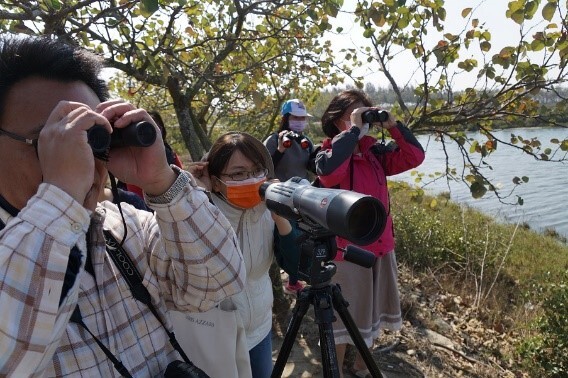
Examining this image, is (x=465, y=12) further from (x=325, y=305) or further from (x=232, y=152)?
(x=325, y=305)

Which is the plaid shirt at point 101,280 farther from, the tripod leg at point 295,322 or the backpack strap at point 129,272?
the tripod leg at point 295,322

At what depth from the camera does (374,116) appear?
8.66 feet

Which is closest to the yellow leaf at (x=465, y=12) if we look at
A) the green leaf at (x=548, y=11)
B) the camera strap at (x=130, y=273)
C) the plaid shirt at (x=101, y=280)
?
the green leaf at (x=548, y=11)

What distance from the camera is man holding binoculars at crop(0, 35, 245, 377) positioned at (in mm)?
757

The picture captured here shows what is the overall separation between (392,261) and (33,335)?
2.30m

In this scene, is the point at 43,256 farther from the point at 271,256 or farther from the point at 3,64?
the point at 271,256

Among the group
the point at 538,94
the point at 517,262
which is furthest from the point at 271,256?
the point at 517,262

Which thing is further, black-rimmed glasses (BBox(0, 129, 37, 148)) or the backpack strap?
the backpack strap

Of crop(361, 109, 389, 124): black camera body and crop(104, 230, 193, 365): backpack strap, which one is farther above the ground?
crop(361, 109, 389, 124): black camera body

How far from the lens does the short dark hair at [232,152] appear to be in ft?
6.56

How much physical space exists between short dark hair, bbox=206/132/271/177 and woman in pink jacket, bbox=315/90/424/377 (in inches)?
24.5

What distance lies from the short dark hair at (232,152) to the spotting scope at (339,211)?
58cm

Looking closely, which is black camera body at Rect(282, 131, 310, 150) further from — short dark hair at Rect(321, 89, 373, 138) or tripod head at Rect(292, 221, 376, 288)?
tripod head at Rect(292, 221, 376, 288)

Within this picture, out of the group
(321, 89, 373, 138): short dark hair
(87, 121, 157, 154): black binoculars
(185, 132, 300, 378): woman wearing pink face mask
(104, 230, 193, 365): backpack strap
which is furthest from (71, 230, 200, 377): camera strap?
(321, 89, 373, 138): short dark hair
